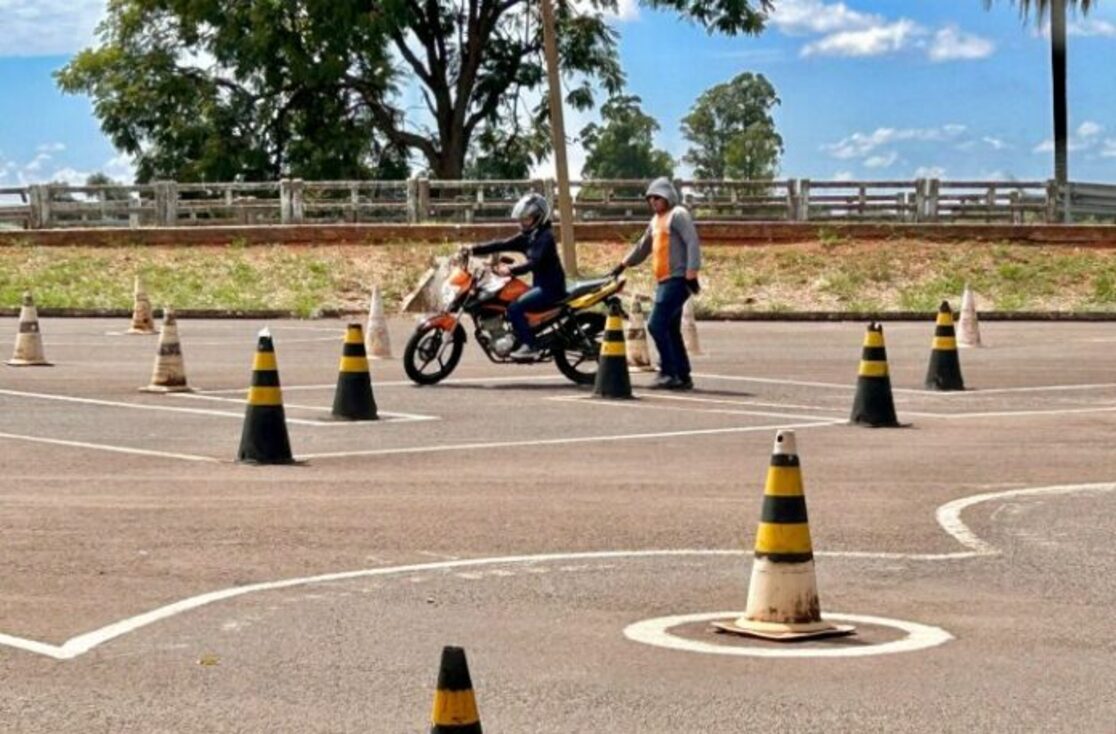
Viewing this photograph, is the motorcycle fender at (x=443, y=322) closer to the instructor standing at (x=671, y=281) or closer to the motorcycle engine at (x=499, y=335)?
the motorcycle engine at (x=499, y=335)

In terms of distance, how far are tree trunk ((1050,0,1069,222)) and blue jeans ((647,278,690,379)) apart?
121ft

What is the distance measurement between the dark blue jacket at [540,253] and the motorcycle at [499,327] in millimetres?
153

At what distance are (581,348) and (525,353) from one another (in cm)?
52

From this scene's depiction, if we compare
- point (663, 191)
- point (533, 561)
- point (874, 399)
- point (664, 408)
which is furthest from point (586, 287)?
point (533, 561)

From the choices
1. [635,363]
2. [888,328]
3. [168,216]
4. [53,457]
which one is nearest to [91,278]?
[168,216]

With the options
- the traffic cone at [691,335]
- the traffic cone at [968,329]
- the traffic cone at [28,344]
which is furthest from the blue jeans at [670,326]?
the traffic cone at [968,329]

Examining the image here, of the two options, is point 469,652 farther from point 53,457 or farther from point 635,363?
point 635,363

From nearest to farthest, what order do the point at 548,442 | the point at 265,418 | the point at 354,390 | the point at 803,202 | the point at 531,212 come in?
the point at 265,418 < the point at 548,442 < the point at 354,390 < the point at 531,212 < the point at 803,202

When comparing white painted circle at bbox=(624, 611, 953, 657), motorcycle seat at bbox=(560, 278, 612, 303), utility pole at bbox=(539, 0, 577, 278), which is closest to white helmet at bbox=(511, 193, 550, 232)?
motorcycle seat at bbox=(560, 278, 612, 303)

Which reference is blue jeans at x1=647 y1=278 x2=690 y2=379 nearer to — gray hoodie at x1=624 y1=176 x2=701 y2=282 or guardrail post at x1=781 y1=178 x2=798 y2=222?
gray hoodie at x1=624 y1=176 x2=701 y2=282

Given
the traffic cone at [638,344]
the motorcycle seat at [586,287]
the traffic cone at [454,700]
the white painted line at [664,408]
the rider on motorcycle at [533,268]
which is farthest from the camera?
the traffic cone at [638,344]

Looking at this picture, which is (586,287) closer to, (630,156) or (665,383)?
(665,383)

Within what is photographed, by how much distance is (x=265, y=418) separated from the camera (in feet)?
47.9

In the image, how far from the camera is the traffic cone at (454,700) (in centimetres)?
494
